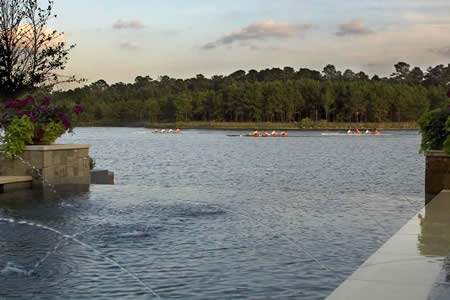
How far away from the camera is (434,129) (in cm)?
1377

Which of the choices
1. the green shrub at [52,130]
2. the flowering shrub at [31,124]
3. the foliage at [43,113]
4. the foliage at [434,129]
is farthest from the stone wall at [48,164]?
the foliage at [434,129]

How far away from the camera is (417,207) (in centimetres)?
1223

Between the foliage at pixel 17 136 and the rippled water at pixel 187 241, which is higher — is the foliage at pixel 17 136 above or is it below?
above

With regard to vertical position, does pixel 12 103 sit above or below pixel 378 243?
above

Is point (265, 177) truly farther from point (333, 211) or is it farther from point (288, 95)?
point (288, 95)

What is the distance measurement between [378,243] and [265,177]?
2044cm

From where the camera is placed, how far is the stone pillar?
42.8ft

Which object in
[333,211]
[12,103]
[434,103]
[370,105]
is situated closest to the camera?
[333,211]

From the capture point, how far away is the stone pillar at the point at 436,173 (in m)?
13.0

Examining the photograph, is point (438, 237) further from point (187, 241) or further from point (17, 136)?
point (17, 136)

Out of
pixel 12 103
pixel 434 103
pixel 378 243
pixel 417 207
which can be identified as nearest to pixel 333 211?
pixel 417 207

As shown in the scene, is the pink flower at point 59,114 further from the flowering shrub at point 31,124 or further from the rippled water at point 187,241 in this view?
the rippled water at point 187,241

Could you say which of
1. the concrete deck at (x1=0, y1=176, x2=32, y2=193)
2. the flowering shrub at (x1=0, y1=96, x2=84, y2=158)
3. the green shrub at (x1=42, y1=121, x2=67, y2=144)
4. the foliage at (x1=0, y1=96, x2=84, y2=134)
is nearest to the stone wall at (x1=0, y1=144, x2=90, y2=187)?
the concrete deck at (x1=0, y1=176, x2=32, y2=193)

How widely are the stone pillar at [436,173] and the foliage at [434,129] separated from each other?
0.55 metres
